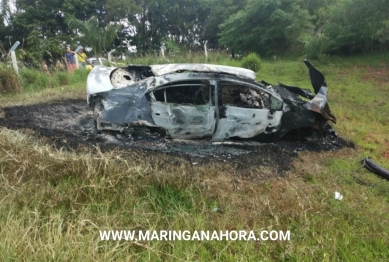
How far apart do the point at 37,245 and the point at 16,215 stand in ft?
1.81

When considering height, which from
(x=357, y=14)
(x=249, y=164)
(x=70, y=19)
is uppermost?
(x=70, y=19)

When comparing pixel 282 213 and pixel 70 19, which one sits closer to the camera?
pixel 282 213

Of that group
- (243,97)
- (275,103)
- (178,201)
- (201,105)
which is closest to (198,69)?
(201,105)

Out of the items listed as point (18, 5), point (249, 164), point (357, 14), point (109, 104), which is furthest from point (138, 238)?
point (18, 5)

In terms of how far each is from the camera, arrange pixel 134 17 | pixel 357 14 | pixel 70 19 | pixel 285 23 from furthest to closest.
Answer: pixel 134 17, pixel 285 23, pixel 357 14, pixel 70 19

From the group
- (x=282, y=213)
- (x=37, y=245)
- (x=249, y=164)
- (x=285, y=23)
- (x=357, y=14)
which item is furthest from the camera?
(x=285, y=23)

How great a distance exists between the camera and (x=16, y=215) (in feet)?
9.07

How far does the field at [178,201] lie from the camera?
261 cm

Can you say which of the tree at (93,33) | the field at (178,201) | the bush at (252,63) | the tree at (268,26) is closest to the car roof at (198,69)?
the field at (178,201)

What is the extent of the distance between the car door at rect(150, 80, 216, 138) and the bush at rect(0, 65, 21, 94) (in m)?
5.35

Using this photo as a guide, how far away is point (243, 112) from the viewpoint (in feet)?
15.8

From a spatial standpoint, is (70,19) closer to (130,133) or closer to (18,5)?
(130,133)

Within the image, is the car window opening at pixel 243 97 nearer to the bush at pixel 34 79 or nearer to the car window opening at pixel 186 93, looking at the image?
the car window opening at pixel 186 93

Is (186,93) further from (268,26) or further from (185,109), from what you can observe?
(268,26)
